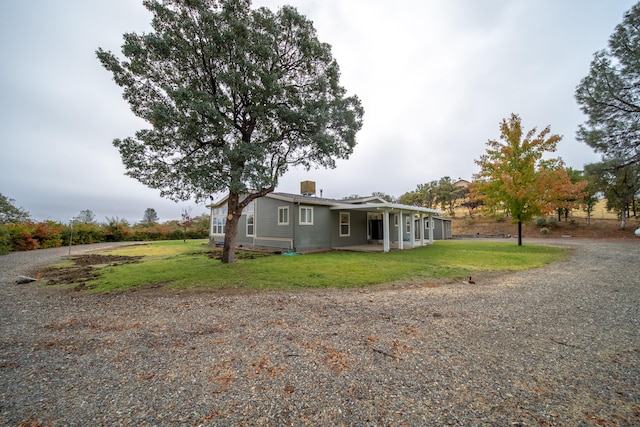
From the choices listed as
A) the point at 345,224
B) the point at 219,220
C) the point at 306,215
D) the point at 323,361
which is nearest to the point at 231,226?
the point at 306,215

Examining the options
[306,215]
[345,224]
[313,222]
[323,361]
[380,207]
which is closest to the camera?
[323,361]

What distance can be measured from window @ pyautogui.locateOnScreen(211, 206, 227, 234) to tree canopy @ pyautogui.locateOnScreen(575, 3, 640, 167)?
2261 cm

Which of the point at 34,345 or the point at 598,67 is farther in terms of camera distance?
the point at 598,67

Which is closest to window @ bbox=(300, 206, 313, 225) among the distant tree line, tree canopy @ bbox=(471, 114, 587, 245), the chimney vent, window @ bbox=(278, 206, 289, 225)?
window @ bbox=(278, 206, 289, 225)

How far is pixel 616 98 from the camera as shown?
1238cm

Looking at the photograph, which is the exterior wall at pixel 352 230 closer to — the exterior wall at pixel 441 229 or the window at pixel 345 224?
the window at pixel 345 224

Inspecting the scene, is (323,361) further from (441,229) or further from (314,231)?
(441,229)

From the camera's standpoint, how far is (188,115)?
25.7 feet

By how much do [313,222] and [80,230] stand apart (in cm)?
2078

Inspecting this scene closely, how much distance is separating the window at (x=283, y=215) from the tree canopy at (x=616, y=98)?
54.3 ft

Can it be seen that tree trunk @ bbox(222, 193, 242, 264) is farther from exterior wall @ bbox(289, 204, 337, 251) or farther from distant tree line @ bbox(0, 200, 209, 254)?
distant tree line @ bbox(0, 200, 209, 254)

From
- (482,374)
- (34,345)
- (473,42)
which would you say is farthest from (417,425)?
(473,42)

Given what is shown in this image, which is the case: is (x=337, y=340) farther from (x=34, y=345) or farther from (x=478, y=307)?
(x=34, y=345)

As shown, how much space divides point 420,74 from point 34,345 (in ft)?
55.4
